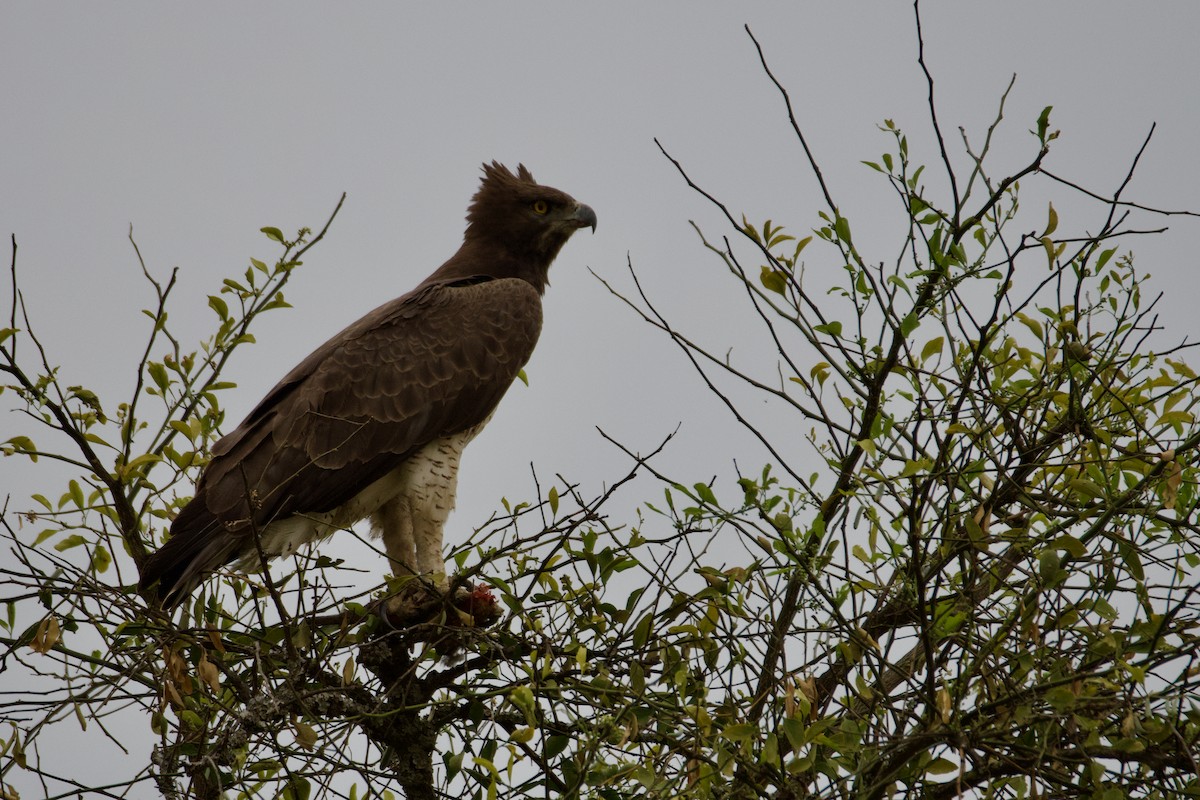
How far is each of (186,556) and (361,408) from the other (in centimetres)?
141

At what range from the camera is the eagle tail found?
18.8 feet

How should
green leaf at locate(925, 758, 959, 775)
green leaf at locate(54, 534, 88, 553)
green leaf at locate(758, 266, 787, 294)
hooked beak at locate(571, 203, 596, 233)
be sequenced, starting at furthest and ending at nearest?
hooked beak at locate(571, 203, 596, 233)
green leaf at locate(54, 534, 88, 553)
green leaf at locate(758, 266, 787, 294)
green leaf at locate(925, 758, 959, 775)

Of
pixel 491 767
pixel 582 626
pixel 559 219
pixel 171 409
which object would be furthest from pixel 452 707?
pixel 559 219

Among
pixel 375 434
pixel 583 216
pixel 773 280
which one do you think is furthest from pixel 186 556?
pixel 583 216

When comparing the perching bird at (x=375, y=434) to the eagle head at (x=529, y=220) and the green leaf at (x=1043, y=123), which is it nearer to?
the eagle head at (x=529, y=220)

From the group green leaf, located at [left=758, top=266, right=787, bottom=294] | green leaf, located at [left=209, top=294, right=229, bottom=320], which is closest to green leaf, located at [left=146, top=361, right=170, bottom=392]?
green leaf, located at [left=209, top=294, right=229, bottom=320]

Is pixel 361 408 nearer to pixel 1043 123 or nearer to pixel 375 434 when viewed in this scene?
pixel 375 434

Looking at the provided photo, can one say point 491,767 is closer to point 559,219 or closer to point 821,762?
point 821,762

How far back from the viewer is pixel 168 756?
446cm

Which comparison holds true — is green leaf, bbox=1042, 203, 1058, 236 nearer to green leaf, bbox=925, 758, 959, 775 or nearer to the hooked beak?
green leaf, bbox=925, 758, 959, 775

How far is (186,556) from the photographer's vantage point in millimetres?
5844

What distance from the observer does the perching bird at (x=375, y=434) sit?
6.12 metres

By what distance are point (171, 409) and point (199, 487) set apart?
0.68m

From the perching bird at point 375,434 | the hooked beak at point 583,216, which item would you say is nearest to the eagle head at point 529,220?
the hooked beak at point 583,216
